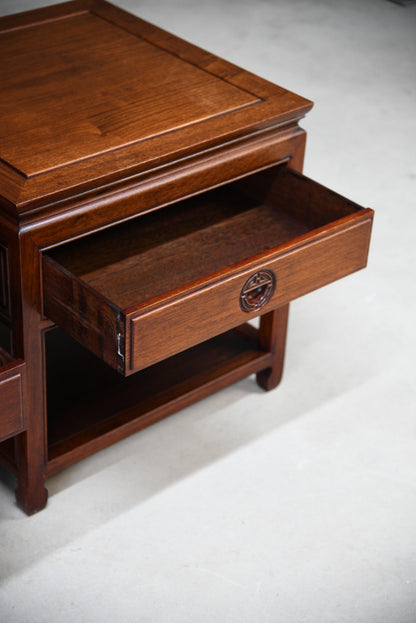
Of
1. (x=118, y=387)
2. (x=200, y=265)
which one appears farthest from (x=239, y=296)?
(x=118, y=387)

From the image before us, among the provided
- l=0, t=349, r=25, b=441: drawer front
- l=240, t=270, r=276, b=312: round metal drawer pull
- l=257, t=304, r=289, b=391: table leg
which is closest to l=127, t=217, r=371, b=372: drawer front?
l=240, t=270, r=276, b=312: round metal drawer pull

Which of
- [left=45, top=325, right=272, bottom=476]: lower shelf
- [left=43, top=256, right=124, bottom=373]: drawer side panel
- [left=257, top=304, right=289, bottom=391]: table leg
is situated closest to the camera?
[left=43, top=256, right=124, bottom=373]: drawer side panel

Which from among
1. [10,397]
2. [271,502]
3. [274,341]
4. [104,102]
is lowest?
[271,502]

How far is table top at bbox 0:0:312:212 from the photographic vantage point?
1.42 metres

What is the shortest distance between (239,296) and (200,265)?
19 centimetres

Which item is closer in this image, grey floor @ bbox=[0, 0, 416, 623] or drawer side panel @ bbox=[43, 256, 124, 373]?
drawer side panel @ bbox=[43, 256, 124, 373]

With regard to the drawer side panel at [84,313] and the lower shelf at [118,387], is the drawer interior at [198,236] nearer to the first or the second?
the drawer side panel at [84,313]

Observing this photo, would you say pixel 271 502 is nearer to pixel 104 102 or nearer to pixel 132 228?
pixel 132 228

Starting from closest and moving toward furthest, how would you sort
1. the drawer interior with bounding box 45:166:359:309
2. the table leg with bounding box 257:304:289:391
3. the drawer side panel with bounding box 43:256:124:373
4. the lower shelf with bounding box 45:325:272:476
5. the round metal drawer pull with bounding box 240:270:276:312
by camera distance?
the drawer side panel with bounding box 43:256:124:373
the round metal drawer pull with bounding box 240:270:276:312
the drawer interior with bounding box 45:166:359:309
the lower shelf with bounding box 45:325:272:476
the table leg with bounding box 257:304:289:391

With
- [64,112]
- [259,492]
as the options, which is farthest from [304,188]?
[259,492]

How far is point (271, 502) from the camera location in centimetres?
171

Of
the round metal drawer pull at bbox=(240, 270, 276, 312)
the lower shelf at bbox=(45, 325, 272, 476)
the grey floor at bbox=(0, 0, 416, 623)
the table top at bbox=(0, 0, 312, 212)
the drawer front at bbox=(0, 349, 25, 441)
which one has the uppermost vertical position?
the table top at bbox=(0, 0, 312, 212)

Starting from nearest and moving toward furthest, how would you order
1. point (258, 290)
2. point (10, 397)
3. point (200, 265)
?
point (10, 397) < point (258, 290) < point (200, 265)

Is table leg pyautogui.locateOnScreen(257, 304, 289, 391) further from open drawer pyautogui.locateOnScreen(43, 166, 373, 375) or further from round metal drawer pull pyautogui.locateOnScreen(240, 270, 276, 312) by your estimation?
round metal drawer pull pyautogui.locateOnScreen(240, 270, 276, 312)
